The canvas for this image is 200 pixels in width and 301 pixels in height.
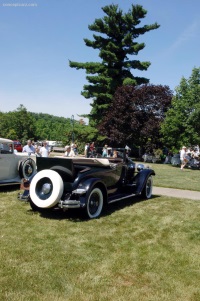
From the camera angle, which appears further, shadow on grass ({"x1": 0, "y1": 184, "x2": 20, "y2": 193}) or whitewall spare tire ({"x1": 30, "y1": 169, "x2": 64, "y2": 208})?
shadow on grass ({"x1": 0, "y1": 184, "x2": 20, "y2": 193})

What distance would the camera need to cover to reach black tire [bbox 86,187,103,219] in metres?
6.61

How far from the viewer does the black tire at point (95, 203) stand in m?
6.61

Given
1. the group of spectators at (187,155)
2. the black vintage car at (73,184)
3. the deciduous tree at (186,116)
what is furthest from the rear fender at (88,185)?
the deciduous tree at (186,116)

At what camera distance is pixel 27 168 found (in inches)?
404

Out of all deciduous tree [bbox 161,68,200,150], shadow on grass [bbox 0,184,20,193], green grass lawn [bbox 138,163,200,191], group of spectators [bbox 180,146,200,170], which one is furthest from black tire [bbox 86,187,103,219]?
deciduous tree [bbox 161,68,200,150]

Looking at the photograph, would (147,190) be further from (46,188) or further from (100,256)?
(100,256)

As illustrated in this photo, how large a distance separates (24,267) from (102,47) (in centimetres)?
3230

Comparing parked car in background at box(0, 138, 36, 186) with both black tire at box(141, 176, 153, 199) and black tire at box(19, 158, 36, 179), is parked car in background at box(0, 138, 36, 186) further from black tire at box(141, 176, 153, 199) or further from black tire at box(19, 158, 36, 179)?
black tire at box(141, 176, 153, 199)

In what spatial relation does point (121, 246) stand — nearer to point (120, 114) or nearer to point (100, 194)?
point (100, 194)

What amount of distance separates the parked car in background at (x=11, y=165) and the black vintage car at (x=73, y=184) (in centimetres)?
280

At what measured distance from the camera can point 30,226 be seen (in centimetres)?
589

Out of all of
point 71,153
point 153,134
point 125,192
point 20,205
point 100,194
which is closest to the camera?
point 100,194

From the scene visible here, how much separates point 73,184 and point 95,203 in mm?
747

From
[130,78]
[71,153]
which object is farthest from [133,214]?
[130,78]
